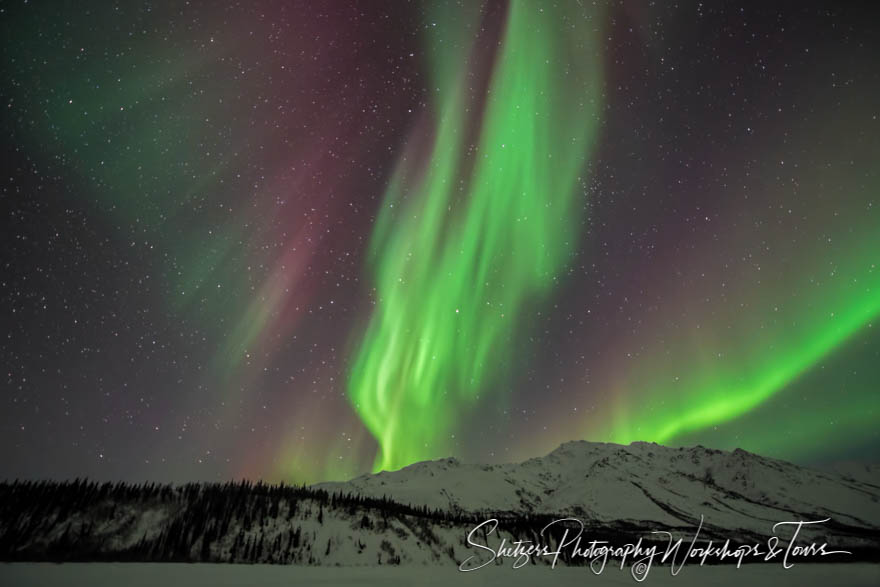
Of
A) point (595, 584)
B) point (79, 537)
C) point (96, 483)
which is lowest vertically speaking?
point (96, 483)

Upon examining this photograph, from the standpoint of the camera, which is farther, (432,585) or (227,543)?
(227,543)

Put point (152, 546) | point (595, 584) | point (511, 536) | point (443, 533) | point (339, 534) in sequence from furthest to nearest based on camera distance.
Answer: point (511, 536)
point (443, 533)
point (339, 534)
point (152, 546)
point (595, 584)

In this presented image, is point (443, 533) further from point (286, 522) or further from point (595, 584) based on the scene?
point (595, 584)

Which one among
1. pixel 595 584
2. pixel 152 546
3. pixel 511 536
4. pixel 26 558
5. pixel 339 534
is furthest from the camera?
pixel 511 536

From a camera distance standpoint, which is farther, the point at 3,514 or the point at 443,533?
the point at 443,533

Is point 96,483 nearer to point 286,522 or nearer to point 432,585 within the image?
point 286,522

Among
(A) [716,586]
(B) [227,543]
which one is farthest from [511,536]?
(A) [716,586]

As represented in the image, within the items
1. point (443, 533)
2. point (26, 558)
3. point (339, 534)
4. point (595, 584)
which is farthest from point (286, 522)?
point (595, 584)

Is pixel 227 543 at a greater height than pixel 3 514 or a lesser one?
greater

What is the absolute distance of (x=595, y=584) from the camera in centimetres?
3975

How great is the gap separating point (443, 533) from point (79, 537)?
8183 centimetres

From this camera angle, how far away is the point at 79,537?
99.2 m

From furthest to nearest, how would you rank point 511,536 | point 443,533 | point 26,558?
point 511,536 → point 443,533 → point 26,558

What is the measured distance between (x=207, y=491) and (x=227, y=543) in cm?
2823
